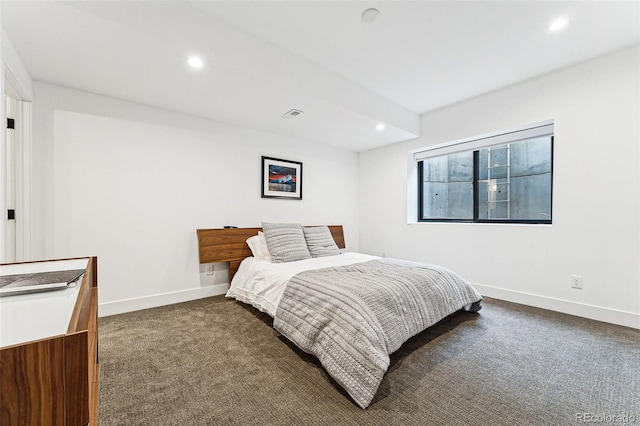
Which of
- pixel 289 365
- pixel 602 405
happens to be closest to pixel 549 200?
pixel 602 405

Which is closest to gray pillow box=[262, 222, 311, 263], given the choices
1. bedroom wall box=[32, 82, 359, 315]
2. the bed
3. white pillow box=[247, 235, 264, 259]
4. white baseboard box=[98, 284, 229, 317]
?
the bed

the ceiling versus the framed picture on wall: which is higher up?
the ceiling

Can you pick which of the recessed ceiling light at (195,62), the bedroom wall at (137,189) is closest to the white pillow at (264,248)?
the bedroom wall at (137,189)

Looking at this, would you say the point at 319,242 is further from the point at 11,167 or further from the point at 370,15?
the point at 11,167

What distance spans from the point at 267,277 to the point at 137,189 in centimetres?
170

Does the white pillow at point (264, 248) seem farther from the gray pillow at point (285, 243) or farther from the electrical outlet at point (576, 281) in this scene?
the electrical outlet at point (576, 281)

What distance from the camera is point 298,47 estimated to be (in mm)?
2354

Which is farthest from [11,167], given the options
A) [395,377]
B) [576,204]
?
[576,204]

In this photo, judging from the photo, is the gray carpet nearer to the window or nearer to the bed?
the bed

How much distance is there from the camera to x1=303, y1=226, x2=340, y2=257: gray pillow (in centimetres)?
343

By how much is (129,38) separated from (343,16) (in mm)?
1510

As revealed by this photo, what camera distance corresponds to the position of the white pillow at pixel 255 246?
327cm

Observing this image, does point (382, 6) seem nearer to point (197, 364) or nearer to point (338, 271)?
point (338, 271)

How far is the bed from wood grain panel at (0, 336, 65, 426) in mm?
1304
